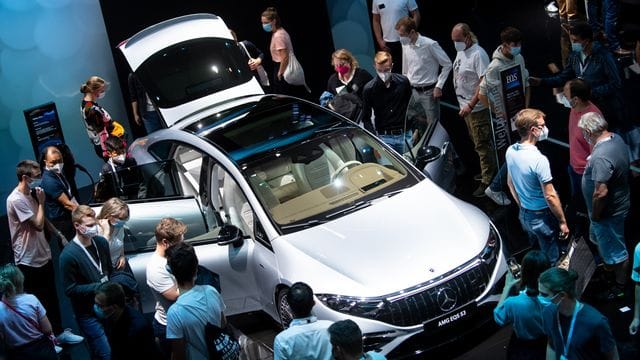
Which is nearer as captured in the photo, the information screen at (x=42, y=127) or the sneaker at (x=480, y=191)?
the sneaker at (x=480, y=191)

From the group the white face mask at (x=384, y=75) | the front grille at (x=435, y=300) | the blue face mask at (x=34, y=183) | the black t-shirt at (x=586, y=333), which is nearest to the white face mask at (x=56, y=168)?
the blue face mask at (x=34, y=183)

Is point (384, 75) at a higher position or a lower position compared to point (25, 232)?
higher

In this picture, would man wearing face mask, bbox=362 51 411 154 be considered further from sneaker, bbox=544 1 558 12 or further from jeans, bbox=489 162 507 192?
sneaker, bbox=544 1 558 12

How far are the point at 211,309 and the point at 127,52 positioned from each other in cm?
556

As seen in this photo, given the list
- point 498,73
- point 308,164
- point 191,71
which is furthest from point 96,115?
point 498,73

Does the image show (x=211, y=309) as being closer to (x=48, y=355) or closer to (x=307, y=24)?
(x=48, y=355)

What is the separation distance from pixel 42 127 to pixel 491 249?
244 inches

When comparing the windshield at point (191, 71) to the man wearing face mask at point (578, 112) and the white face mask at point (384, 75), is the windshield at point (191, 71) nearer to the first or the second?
the white face mask at point (384, 75)

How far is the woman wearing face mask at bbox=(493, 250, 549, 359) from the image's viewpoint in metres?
5.18

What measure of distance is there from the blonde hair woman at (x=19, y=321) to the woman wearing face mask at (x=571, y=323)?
12.9ft

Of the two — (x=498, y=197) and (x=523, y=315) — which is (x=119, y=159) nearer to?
(x=498, y=197)

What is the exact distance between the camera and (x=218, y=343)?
18.4ft

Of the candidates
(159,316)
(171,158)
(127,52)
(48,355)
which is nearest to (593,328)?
(159,316)

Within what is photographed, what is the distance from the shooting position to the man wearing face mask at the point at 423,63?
33.6ft
